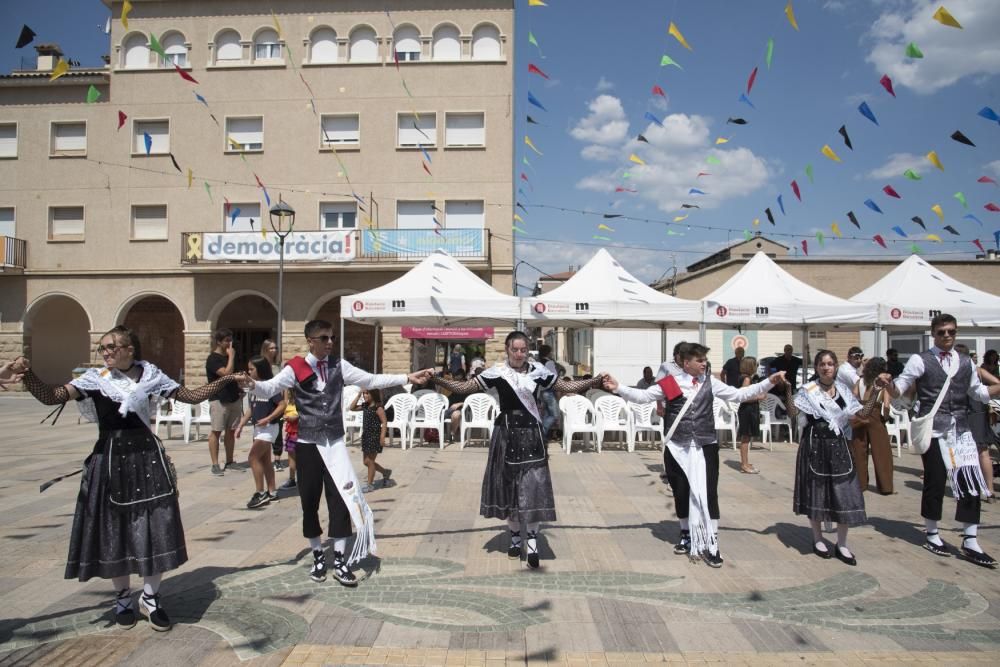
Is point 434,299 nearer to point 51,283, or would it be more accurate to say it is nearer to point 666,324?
point 666,324

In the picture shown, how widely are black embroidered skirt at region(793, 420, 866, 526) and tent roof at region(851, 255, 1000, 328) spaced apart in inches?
317

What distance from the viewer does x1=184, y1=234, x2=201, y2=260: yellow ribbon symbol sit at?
2184 cm

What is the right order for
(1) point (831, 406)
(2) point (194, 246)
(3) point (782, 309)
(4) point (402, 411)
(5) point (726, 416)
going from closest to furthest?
(1) point (831, 406) → (4) point (402, 411) → (5) point (726, 416) → (3) point (782, 309) → (2) point (194, 246)

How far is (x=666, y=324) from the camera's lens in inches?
543

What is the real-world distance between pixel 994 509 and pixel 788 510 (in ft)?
8.04

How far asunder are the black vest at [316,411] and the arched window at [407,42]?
20525 millimetres

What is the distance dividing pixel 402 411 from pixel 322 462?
679cm

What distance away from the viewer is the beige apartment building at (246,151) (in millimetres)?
22484

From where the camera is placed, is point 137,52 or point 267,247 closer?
point 267,247

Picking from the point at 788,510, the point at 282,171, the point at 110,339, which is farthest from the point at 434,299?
the point at 282,171

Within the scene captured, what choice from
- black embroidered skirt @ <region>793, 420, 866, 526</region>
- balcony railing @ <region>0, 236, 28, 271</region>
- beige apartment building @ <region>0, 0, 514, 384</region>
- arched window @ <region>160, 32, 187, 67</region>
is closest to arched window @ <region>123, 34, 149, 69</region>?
beige apartment building @ <region>0, 0, 514, 384</region>

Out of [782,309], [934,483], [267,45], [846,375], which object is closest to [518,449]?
[846,375]

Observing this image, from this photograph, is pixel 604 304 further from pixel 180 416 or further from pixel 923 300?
pixel 180 416

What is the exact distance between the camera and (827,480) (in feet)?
17.7
